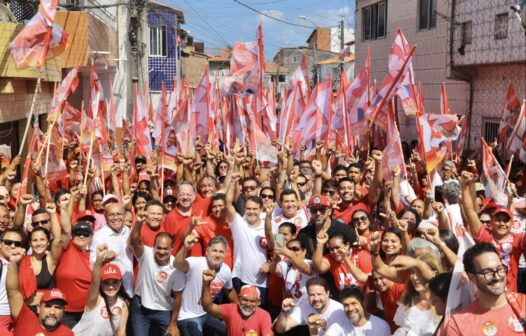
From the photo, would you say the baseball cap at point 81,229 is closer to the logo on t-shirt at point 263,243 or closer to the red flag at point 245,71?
the logo on t-shirt at point 263,243

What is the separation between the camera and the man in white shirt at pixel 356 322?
15.3 ft

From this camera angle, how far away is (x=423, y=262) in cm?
436

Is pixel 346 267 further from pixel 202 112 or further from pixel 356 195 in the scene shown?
pixel 202 112

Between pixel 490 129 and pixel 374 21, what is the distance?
931 centimetres

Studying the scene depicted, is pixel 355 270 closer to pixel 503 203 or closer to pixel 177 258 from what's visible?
pixel 177 258

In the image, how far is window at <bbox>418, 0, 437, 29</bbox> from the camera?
59.5 feet

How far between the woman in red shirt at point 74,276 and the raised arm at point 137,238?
15.6 inches

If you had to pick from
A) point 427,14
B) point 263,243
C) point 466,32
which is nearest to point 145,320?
point 263,243

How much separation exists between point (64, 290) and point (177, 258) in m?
0.96

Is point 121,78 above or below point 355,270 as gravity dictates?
above

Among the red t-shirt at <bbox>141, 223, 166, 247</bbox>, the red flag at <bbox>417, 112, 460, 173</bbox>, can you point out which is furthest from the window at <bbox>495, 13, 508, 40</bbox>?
the red t-shirt at <bbox>141, 223, 166, 247</bbox>

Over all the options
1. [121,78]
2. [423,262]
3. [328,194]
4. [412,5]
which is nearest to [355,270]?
[423,262]

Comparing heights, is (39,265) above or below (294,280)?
above

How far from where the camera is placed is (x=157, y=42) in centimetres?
3638
